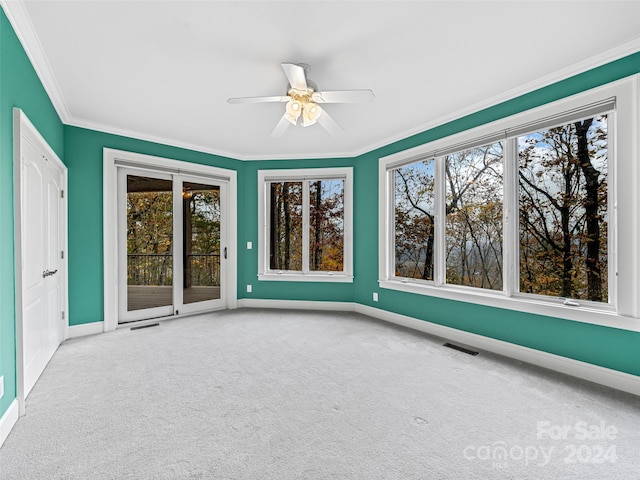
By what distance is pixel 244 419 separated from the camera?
79.3 inches

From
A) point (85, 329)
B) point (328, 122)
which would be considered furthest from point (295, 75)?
point (85, 329)

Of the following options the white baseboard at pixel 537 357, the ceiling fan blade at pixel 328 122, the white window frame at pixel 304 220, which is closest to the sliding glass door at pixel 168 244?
the white window frame at pixel 304 220

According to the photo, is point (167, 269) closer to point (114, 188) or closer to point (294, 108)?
point (114, 188)

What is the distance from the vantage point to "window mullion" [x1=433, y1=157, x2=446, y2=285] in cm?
383

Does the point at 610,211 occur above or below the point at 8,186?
below

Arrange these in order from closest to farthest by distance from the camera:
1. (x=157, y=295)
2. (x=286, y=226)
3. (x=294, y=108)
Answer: (x=294, y=108), (x=157, y=295), (x=286, y=226)

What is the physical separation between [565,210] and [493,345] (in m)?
1.45

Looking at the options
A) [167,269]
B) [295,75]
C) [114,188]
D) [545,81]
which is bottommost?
[167,269]

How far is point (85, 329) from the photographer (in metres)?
3.75

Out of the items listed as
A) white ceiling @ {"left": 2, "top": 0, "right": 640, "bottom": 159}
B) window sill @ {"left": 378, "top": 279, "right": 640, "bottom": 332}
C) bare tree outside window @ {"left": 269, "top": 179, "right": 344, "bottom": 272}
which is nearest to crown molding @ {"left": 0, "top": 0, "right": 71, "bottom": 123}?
white ceiling @ {"left": 2, "top": 0, "right": 640, "bottom": 159}

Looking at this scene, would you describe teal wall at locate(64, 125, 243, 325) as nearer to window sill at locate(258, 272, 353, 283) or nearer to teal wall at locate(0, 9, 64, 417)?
teal wall at locate(0, 9, 64, 417)

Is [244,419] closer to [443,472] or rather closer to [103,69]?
[443,472]

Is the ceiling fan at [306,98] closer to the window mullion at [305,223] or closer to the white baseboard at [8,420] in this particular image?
the window mullion at [305,223]

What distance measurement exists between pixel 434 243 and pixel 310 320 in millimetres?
1977
